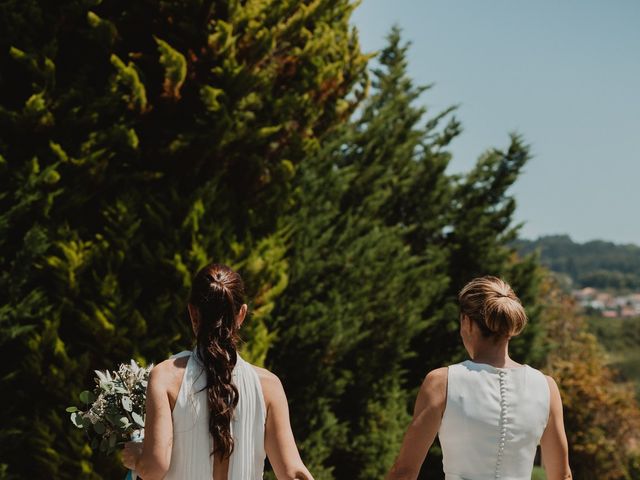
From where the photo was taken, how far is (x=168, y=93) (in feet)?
21.5

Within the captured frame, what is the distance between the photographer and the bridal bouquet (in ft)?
10.2

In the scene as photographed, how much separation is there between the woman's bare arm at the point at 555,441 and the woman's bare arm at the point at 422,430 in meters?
0.48

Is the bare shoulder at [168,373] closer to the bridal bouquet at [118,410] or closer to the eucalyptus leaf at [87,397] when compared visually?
the bridal bouquet at [118,410]

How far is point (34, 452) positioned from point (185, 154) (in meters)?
2.80

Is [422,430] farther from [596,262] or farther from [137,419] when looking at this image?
[596,262]

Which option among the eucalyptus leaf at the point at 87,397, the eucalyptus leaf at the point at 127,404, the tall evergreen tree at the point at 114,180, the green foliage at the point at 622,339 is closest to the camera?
the eucalyptus leaf at the point at 127,404

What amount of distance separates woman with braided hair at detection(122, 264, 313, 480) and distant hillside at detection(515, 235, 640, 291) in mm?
148587

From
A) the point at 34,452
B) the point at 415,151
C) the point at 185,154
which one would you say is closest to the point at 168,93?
the point at 185,154

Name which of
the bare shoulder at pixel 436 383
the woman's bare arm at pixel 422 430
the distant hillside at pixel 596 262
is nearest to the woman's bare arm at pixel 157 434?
the woman's bare arm at pixel 422 430

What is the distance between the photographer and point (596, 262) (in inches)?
7072

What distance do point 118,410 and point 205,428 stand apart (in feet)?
1.79

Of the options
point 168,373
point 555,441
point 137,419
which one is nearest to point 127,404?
point 137,419

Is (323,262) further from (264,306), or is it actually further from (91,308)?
(91,308)

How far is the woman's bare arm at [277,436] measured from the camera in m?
2.89
